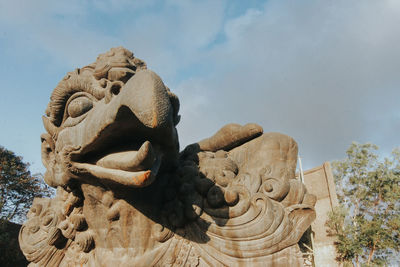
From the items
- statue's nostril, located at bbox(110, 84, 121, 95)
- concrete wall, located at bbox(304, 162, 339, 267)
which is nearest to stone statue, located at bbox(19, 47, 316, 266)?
statue's nostril, located at bbox(110, 84, 121, 95)

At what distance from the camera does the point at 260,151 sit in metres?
2.91

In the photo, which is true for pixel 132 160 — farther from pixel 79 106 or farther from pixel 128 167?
pixel 79 106

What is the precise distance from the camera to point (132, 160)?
191 cm

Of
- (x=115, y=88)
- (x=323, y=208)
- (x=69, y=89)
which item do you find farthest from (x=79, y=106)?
(x=323, y=208)

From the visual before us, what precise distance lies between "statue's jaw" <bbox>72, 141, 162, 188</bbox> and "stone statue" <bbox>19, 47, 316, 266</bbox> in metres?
0.01

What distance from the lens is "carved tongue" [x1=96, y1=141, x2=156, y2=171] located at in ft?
6.02

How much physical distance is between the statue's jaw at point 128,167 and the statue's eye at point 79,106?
0.45 meters

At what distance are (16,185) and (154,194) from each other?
15.5m

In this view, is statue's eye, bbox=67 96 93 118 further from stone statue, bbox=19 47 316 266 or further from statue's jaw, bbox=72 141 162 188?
statue's jaw, bbox=72 141 162 188

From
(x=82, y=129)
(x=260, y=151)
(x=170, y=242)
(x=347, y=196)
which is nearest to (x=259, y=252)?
(x=170, y=242)

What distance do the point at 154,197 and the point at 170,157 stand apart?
0.38 m

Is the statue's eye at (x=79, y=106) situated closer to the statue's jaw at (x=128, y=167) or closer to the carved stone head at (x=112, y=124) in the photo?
the carved stone head at (x=112, y=124)

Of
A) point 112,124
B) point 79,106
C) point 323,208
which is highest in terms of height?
point 323,208

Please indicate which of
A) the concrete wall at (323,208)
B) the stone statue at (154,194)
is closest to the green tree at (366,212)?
the concrete wall at (323,208)
